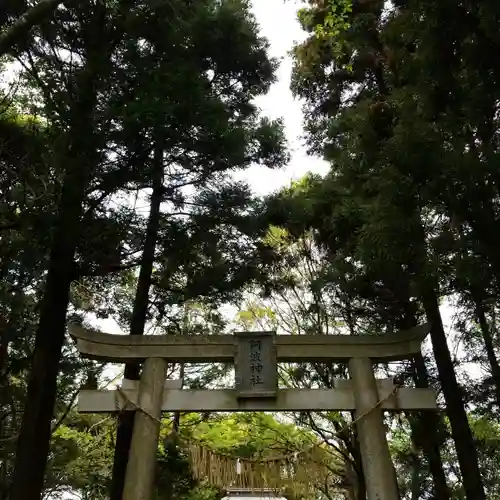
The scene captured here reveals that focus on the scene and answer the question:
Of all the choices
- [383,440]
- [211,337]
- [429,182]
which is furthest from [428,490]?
[429,182]

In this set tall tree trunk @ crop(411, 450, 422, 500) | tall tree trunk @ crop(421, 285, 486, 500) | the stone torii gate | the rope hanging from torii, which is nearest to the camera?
the stone torii gate

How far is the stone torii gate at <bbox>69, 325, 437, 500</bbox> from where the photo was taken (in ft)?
15.3

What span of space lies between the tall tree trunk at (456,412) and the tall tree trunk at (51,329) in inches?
137

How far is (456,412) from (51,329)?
4.15m

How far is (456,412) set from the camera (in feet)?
17.8

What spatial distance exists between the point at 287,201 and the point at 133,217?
6.54 feet

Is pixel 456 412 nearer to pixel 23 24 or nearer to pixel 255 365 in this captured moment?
pixel 255 365

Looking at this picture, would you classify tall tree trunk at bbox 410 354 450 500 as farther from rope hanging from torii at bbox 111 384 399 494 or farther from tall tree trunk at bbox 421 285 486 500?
rope hanging from torii at bbox 111 384 399 494

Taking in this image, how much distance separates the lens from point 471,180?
4.09 m

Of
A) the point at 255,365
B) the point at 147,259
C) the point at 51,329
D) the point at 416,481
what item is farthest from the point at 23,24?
the point at 416,481

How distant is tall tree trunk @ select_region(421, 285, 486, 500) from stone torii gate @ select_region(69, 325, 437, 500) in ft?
2.29

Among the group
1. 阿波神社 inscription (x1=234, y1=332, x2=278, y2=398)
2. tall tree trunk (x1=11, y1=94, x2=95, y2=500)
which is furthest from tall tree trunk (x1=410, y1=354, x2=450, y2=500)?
tall tree trunk (x1=11, y1=94, x2=95, y2=500)

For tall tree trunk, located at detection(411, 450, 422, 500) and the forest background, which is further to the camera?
tall tree trunk, located at detection(411, 450, 422, 500)

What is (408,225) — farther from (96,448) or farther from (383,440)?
(96,448)
